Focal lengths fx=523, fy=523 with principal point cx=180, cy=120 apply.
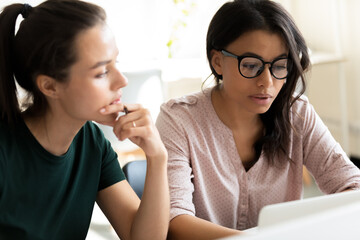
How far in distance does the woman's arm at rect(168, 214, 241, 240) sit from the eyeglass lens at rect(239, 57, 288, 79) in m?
0.45

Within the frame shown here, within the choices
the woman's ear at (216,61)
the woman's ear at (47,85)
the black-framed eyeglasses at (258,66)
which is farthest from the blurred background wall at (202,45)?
the woman's ear at (47,85)

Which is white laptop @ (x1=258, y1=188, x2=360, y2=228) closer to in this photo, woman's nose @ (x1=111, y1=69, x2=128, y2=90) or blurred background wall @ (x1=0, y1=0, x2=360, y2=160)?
woman's nose @ (x1=111, y1=69, x2=128, y2=90)

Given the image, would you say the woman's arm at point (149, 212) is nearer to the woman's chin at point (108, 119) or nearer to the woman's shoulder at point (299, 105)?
the woman's chin at point (108, 119)

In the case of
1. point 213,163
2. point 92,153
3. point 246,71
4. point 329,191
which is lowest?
point 329,191

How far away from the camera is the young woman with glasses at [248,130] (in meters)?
1.50

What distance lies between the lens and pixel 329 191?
1.59 meters

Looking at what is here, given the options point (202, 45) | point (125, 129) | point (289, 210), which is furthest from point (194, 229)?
point (202, 45)

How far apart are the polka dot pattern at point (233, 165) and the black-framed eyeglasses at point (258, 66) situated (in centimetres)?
19

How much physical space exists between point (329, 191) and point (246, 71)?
0.45 m

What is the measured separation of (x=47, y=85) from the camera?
119 centimetres

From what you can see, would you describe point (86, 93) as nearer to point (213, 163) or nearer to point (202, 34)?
point (213, 163)

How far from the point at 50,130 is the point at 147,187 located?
271mm

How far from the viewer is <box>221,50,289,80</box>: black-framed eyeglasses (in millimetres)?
1486

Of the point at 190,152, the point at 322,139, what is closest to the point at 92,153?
the point at 190,152
